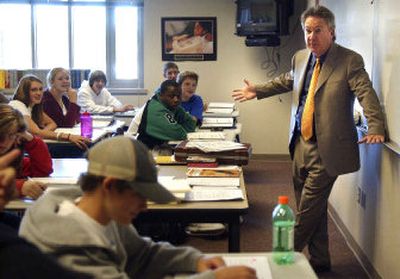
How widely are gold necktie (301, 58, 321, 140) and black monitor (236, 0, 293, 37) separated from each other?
12.1ft

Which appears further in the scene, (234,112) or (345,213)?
(234,112)

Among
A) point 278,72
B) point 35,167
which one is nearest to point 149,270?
point 35,167

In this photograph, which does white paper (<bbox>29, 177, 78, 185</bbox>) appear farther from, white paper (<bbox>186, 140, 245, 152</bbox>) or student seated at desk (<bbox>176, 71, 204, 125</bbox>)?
student seated at desk (<bbox>176, 71, 204, 125</bbox>)

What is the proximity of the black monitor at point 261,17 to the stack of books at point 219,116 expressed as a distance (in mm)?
1104

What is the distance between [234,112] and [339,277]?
A: 2989 mm

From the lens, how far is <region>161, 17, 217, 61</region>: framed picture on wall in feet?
24.9

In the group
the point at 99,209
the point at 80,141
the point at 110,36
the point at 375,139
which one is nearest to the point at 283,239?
the point at 99,209

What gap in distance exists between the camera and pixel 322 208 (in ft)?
11.4

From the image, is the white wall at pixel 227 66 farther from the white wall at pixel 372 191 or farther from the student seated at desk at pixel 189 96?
the white wall at pixel 372 191

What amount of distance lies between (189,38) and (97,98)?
1582mm

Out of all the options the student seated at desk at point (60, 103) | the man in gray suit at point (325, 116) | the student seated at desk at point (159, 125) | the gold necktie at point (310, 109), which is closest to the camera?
the man in gray suit at point (325, 116)

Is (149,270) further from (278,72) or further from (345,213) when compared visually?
(278,72)

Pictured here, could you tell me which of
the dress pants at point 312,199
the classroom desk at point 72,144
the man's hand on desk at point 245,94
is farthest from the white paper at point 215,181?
the classroom desk at point 72,144

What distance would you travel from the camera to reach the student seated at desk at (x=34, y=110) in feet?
14.2
